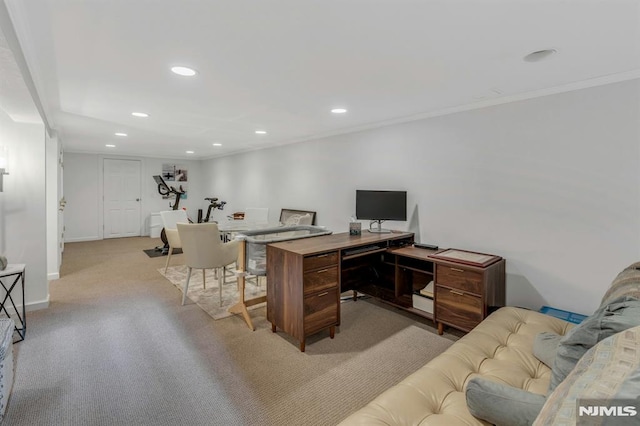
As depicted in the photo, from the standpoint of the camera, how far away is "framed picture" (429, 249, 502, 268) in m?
2.70

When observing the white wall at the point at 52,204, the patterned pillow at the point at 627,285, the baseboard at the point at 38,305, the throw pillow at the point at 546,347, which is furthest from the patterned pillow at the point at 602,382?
the white wall at the point at 52,204

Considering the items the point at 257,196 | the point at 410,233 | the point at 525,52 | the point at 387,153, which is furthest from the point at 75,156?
the point at 525,52

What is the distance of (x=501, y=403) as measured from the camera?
1228 millimetres

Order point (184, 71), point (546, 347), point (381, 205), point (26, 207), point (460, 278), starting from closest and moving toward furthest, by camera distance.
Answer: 1. point (546, 347)
2. point (184, 71)
3. point (460, 278)
4. point (26, 207)
5. point (381, 205)

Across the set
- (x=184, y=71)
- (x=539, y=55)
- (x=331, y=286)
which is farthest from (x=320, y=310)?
(x=539, y=55)

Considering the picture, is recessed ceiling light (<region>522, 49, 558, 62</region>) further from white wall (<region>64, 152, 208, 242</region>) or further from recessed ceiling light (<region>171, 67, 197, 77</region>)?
white wall (<region>64, 152, 208, 242</region>)

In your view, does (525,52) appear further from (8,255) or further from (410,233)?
(8,255)

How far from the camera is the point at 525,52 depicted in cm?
201

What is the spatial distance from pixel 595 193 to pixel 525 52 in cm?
134

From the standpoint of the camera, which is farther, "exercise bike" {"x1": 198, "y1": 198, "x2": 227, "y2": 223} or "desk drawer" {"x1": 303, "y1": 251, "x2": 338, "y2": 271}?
"exercise bike" {"x1": 198, "y1": 198, "x2": 227, "y2": 223}

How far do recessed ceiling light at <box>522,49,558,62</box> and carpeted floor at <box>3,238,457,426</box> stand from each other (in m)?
2.31

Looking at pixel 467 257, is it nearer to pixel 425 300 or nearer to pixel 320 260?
pixel 425 300
